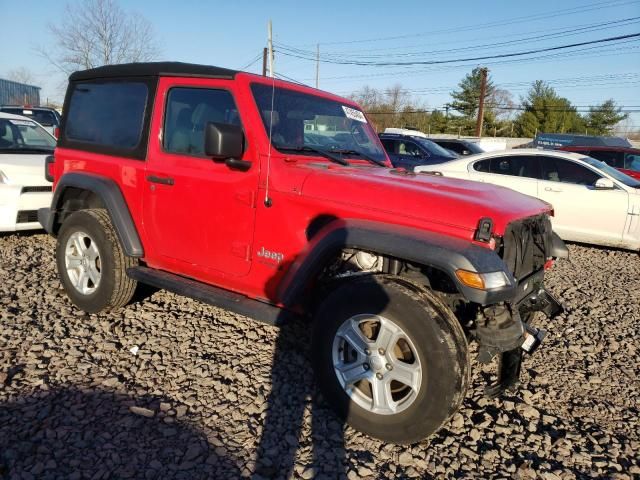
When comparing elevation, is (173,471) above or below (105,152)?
below

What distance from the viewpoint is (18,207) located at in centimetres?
591

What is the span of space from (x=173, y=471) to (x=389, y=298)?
135cm

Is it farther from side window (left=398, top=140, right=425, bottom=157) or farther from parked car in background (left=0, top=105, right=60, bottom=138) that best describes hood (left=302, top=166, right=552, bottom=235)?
parked car in background (left=0, top=105, right=60, bottom=138)

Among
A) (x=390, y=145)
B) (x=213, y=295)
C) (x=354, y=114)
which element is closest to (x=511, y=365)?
(x=213, y=295)

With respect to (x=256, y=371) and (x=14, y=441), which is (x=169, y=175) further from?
(x=14, y=441)

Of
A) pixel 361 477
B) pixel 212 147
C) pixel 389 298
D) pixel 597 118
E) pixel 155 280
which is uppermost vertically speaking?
pixel 597 118

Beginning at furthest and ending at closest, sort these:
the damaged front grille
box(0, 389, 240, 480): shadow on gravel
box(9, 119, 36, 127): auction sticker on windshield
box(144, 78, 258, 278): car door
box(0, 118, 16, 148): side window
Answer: box(9, 119, 36, 127): auction sticker on windshield
box(0, 118, 16, 148): side window
box(144, 78, 258, 278): car door
the damaged front grille
box(0, 389, 240, 480): shadow on gravel

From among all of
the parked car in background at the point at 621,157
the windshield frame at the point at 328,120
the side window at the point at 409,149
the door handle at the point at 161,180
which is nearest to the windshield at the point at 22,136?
the door handle at the point at 161,180

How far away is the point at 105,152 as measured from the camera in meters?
3.93

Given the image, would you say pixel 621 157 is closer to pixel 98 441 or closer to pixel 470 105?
pixel 98 441

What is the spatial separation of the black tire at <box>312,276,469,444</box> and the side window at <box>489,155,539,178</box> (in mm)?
6244

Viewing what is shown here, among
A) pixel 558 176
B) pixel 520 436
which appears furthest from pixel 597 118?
pixel 520 436

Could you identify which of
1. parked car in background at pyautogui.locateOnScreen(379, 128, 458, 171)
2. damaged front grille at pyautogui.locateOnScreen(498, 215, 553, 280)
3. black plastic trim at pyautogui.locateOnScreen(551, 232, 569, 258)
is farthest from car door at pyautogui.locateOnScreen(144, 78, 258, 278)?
parked car in background at pyautogui.locateOnScreen(379, 128, 458, 171)

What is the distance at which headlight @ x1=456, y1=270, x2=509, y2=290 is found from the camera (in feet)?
7.75
